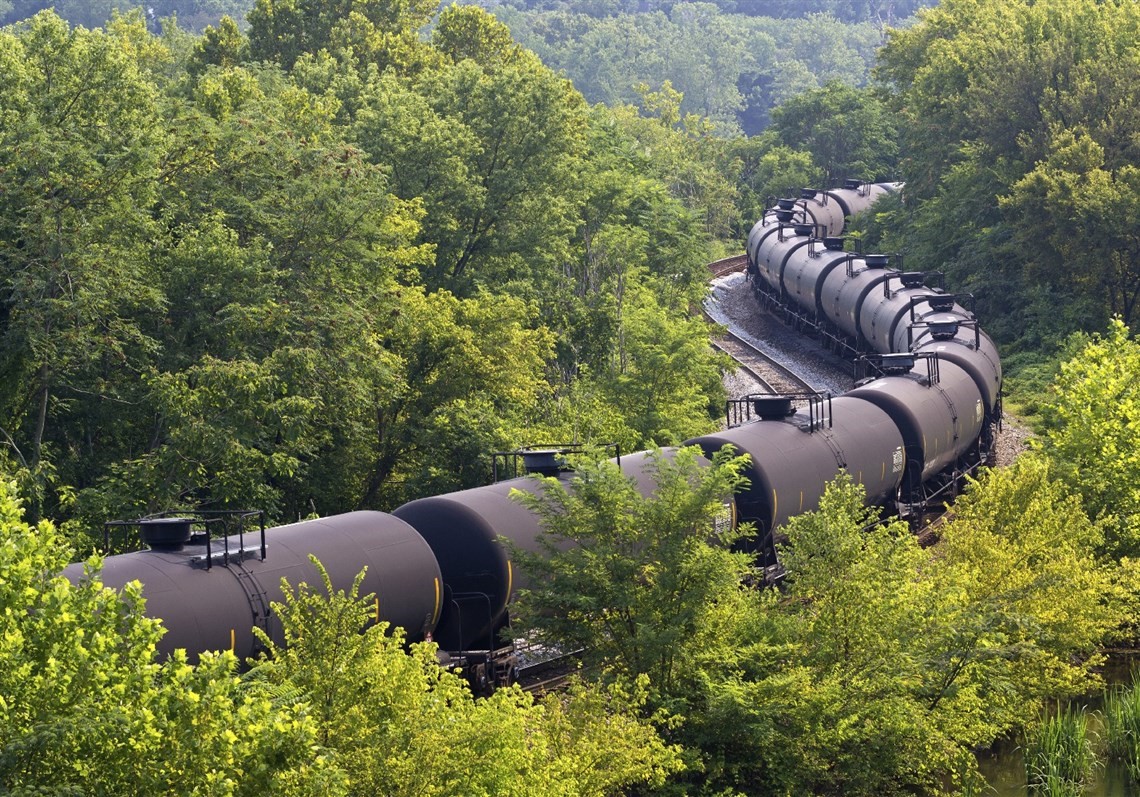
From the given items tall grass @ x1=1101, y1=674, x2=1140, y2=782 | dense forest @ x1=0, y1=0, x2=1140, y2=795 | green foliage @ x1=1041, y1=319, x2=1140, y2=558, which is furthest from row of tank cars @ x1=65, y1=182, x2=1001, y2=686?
tall grass @ x1=1101, y1=674, x2=1140, y2=782

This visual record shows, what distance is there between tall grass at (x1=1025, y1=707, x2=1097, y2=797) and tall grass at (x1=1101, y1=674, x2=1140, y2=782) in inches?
20.2

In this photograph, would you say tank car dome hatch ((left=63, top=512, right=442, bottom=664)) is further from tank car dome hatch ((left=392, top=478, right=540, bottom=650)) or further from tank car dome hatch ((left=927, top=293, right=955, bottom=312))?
tank car dome hatch ((left=927, top=293, right=955, bottom=312))

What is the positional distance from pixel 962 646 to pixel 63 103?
22257mm

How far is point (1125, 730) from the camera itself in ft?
83.2

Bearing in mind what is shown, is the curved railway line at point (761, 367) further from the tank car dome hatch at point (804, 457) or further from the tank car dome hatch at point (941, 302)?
the tank car dome hatch at point (804, 457)

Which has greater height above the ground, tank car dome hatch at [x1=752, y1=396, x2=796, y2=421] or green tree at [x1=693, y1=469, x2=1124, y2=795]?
tank car dome hatch at [x1=752, y1=396, x2=796, y2=421]

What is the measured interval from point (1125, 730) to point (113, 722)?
19155 millimetres

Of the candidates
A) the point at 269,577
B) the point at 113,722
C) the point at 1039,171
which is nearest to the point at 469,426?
the point at 269,577

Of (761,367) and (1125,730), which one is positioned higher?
(761,367)

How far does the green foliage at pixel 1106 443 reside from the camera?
3356 centimetres

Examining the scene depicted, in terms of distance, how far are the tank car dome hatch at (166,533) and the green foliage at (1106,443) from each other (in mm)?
20854

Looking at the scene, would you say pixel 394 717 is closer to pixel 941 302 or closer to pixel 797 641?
pixel 797 641

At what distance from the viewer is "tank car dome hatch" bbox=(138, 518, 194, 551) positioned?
63.4 feet

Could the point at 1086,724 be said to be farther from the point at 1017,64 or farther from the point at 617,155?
the point at 617,155
